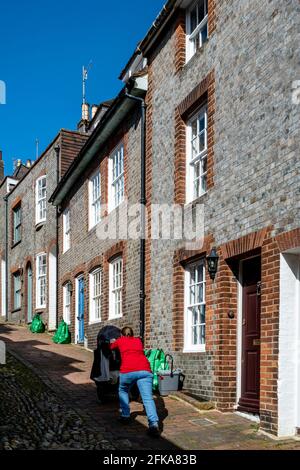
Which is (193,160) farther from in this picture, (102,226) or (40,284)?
(40,284)

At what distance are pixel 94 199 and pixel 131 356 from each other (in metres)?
9.57

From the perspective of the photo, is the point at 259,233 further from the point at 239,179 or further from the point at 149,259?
the point at 149,259

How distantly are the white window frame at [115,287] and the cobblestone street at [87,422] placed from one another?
296 cm

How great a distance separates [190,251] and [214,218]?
3.21 feet

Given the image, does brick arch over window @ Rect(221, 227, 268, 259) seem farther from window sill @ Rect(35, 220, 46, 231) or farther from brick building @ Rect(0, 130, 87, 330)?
window sill @ Rect(35, 220, 46, 231)

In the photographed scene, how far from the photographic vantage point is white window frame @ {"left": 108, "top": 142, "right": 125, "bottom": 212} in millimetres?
14345

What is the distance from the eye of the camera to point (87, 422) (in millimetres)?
8000

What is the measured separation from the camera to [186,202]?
10398 millimetres

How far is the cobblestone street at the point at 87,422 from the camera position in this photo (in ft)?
22.6

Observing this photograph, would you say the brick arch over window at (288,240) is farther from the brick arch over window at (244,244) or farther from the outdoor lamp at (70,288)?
the outdoor lamp at (70,288)

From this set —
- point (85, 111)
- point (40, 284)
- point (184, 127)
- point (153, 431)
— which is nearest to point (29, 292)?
point (40, 284)

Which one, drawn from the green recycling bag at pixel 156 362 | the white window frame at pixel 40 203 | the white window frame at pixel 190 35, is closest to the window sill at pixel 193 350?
the green recycling bag at pixel 156 362

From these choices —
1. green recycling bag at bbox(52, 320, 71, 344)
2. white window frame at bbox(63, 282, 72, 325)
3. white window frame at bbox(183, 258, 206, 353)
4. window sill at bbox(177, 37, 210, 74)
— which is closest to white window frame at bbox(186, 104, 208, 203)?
window sill at bbox(177, 37, 210, 74)
